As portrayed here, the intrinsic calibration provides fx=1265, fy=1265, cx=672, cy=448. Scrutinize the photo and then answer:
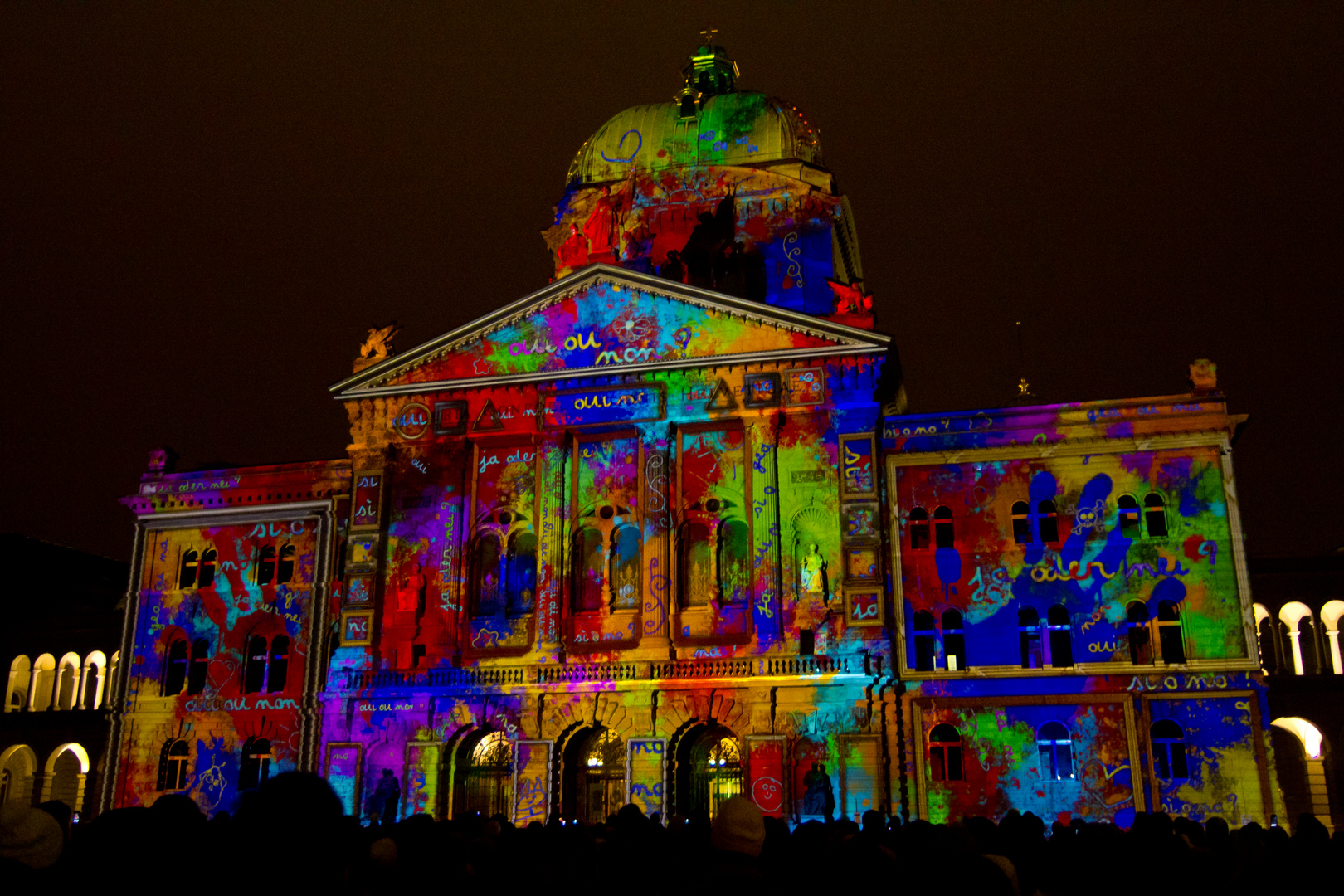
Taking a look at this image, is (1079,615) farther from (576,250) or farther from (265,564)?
(265,564)

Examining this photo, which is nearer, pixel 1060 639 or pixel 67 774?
pixel 1060 639

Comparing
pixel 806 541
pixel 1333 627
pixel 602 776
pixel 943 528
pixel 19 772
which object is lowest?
pixel 602 776

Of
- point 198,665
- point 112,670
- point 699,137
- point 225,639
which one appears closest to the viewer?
point 225,639

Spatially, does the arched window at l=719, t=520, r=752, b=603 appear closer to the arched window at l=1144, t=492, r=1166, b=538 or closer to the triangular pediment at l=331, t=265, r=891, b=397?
the triangular pediment at l=331, t=265, r=891, b=397

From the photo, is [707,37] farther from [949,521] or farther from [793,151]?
[949,521]

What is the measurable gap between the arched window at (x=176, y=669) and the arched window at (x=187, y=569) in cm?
203

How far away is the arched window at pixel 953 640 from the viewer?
127 feet

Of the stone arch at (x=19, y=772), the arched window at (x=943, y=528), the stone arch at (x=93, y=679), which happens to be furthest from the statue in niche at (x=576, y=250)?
the stone arch at (x=19, y=772)

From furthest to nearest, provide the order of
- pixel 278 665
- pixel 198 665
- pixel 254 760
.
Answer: pixel 198 665
pixel 278 665
pixel 254 760

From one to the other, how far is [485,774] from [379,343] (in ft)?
50.2

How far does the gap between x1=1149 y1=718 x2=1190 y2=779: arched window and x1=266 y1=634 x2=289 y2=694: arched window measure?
28091 mm

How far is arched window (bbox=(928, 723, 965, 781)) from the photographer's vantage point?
37469 millimetres

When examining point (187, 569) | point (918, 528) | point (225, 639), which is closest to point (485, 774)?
point (225, 639)

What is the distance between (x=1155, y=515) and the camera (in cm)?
3881
